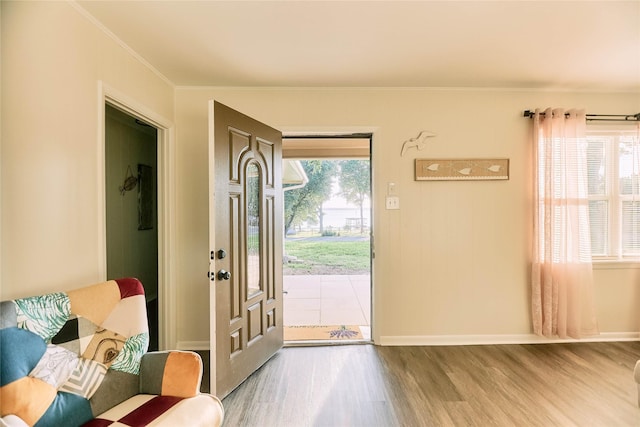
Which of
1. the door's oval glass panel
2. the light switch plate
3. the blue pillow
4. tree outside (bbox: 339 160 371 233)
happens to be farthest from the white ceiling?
tree outside (bbox: 339 160 371 233)

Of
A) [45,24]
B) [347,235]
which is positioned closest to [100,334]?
[45,24]

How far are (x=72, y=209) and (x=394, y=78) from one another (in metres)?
2.54

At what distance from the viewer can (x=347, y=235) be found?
11.3m

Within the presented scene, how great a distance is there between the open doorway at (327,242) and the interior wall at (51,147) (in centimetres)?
162

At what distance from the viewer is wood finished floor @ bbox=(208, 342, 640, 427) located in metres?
1.84

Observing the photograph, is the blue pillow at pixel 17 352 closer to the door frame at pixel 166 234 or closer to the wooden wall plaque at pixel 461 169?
the door frame at pixel 166 234

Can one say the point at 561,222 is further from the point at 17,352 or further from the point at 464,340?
the point at 17,352

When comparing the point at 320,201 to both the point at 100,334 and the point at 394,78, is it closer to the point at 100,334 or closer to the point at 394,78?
the point at 394,78

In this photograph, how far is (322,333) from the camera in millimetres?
3188

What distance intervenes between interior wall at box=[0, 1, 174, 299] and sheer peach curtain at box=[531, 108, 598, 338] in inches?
138

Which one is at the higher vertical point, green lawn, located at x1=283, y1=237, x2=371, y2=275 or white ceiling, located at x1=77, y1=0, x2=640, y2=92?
white ceiling, located at x1=77, y1=0, x2=640, y2=92

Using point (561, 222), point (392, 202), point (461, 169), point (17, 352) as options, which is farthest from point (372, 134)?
point (17, 352)

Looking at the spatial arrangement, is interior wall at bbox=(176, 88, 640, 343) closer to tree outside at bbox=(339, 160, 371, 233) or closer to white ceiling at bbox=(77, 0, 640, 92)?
white ceiling at bbox=(77, 0, 640, 92)

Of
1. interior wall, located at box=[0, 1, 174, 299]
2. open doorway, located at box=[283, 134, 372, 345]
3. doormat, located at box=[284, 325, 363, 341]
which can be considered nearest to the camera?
interior wall, located at box=[0, 1, 174, 299]
